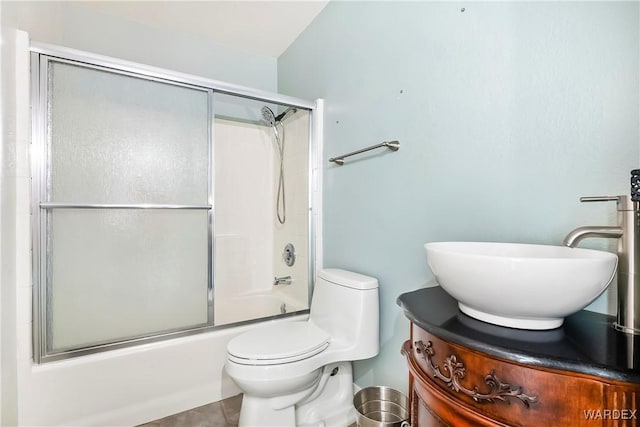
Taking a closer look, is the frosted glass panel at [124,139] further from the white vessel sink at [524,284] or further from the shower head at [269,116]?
the white vessel sink at [524,284]

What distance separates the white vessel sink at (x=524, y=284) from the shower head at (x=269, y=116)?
1.98m

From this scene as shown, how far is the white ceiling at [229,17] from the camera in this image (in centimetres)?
204

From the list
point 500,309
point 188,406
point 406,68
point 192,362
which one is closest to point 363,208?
point 406,68

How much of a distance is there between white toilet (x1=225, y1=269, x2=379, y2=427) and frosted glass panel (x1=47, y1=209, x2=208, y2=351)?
50 centimetres

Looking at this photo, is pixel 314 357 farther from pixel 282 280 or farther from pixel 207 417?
pixel 282 280

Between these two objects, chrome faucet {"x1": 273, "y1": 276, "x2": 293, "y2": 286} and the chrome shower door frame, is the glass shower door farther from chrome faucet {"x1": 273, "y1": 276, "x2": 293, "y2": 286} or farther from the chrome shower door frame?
chrome faucet {"x1": 273, "y1": 276, "x2": 293, "y2": 286}

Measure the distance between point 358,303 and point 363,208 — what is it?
51 cm

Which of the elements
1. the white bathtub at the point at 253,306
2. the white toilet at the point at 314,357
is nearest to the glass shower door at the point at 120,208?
the white bathtub at the point at 253,306

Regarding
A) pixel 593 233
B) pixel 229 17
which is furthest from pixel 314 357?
pixel 229 17

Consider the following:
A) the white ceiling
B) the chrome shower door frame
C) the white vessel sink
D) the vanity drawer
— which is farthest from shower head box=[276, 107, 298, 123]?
the vanity drawer

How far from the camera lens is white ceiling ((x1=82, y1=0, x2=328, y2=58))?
2.04 meters

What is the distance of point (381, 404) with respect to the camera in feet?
4.84

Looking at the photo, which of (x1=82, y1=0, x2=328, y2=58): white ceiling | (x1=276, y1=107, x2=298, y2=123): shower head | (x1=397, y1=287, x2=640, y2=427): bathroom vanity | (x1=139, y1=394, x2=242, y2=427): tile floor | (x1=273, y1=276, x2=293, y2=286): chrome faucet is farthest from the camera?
(x1=273, y1=276, x2=293, y2=286): chrome faucet

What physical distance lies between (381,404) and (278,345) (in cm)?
57
